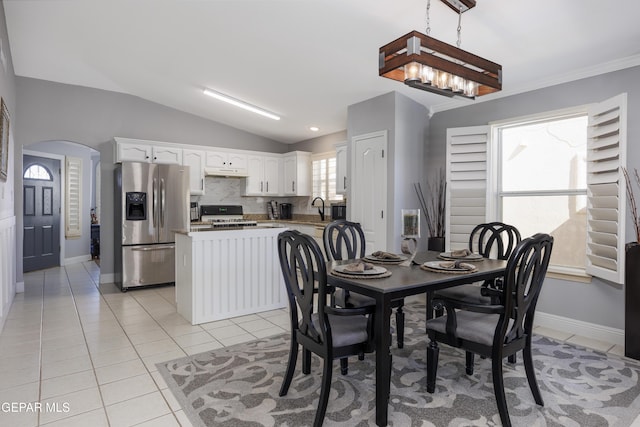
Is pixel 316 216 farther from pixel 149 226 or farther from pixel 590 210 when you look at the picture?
pixel 590 210

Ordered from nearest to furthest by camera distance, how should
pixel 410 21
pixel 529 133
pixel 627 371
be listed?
pixel 627 371 → pixel 410 21 → pixel 529 133

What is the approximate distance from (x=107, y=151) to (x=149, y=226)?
4.62 ft

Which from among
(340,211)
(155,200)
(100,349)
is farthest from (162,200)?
(100,349)

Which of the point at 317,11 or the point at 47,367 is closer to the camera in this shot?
the point at 47,367

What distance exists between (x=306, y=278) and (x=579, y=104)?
121 inches

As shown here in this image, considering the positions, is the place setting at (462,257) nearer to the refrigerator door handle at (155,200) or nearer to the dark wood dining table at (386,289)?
the dark wood dining table at (386,289)

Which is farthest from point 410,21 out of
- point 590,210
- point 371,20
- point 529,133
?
point 590,210

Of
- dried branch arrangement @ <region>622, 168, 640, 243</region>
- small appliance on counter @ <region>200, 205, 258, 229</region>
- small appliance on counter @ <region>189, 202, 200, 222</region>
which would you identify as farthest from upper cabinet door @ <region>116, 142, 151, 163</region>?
dried branch arrangement @ <region>622, 168, 640, 243</region>

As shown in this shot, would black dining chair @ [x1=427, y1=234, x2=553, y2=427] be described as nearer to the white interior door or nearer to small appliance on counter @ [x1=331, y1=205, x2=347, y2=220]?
the white interior door

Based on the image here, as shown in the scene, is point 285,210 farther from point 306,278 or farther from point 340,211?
point 306,278

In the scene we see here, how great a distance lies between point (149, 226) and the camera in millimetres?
5207

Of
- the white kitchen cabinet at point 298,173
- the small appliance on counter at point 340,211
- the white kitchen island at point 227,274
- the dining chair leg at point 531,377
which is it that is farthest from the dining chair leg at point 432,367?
the white kitchen cabinet at point 298,173

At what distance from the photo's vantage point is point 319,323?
1.97 m

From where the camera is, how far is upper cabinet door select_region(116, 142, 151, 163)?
5297 mm
